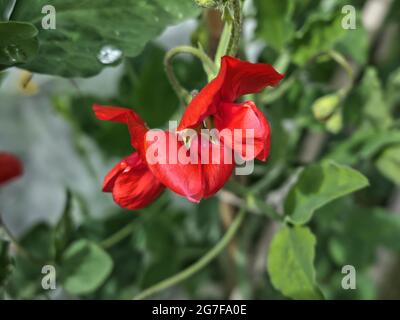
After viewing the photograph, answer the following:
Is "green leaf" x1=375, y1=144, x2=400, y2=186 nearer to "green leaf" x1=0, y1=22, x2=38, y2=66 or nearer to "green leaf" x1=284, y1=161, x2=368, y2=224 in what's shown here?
"green leaf" x1=284, y1=161, x2=368, y2=224

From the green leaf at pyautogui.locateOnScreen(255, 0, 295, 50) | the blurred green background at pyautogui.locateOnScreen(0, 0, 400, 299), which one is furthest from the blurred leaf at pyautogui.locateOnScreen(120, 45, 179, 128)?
the green leaf at pyautogui.locateOnScreen(255, 0, 295, 50)

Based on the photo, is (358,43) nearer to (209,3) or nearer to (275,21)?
(275,21)

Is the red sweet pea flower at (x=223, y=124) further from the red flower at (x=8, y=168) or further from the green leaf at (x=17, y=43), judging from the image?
the red flower at (x=8, y=168)

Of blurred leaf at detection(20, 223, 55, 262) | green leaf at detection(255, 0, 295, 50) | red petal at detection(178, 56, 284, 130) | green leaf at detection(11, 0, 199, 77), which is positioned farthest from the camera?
blurred leaf at detection(20, 223, 55, 262)

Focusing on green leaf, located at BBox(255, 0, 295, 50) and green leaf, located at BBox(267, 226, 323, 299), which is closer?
green leaf, located at BBox(267, 226, 323, 299)

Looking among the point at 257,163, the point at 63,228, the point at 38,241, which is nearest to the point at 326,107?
the point at 257,163

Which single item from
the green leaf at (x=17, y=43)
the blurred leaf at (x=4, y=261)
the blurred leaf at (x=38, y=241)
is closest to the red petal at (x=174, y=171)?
the green leaf at (x=17, y=43)
